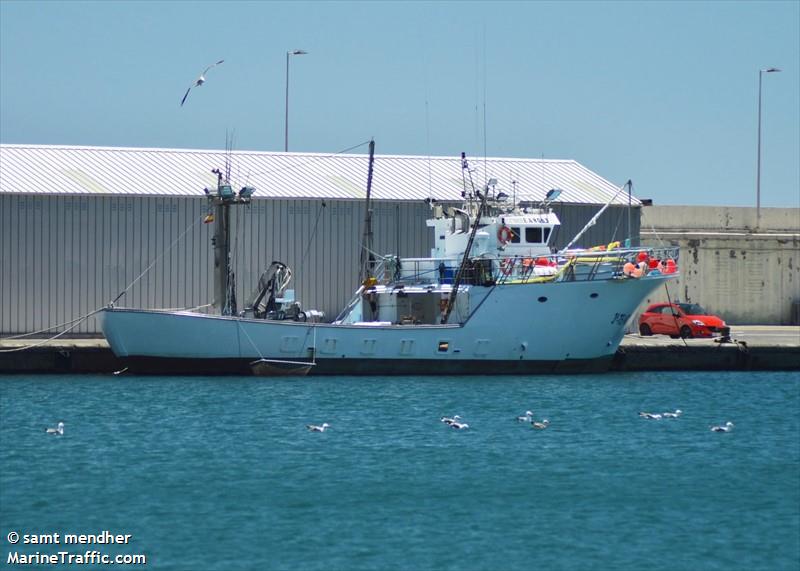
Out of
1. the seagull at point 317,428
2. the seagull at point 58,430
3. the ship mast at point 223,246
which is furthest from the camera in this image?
the ship mast at point 223,246

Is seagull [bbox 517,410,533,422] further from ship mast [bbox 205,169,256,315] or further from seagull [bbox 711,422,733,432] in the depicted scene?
ship mast [bbox 205,169,256,315]

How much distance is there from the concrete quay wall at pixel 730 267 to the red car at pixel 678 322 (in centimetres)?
684

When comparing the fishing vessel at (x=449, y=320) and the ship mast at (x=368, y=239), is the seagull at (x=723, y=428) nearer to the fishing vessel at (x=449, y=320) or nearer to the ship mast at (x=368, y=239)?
the fishing vessel at (x=449, y=320)

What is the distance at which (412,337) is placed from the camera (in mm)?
43500

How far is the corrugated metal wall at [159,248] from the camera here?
4784cm

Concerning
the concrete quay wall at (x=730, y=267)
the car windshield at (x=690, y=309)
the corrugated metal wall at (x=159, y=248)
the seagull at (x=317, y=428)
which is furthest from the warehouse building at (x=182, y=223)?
the seagull at (x=317, y=428)

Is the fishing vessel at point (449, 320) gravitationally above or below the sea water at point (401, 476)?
above

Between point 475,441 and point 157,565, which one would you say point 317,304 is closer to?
point 475,441

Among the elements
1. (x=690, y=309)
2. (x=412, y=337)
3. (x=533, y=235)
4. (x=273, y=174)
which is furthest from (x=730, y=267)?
(x=412, y=337)

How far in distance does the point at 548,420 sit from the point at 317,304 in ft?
55.8

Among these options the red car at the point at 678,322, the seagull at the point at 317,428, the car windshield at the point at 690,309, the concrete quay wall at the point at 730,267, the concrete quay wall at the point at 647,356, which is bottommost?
the seagull at the point at 317,428

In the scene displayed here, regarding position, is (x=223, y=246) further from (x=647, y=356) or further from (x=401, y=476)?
(x=401, y=476)

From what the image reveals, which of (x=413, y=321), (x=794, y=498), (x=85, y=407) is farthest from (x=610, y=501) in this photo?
(x=413, y=321)

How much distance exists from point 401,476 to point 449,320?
57.4 ft
